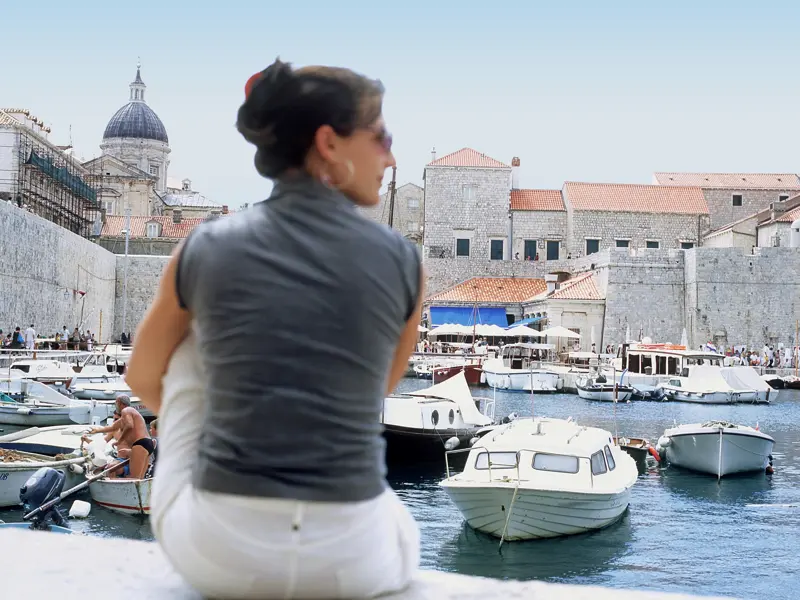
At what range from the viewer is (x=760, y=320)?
38344 millimetres

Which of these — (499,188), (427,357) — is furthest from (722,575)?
(499,188)

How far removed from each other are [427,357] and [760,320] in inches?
525

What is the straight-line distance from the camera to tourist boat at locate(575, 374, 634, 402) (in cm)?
2905

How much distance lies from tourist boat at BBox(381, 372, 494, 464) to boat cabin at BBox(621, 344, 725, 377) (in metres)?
18.4

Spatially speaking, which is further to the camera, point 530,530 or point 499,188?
point 499,188

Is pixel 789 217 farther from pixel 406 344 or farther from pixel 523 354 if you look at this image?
pixel 406 344

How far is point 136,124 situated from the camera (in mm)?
67938

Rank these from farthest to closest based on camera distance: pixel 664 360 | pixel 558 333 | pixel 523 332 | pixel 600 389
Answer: pixel 558 333 < pixel 523 332 < pixel 664 360 < pixel 600 389

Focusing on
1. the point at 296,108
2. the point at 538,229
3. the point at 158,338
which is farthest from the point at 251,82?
the point at 538,229

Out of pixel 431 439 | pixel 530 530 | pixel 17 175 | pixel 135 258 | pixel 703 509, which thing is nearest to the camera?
pixel 530 530

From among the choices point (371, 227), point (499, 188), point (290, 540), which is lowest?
point (290, 540)

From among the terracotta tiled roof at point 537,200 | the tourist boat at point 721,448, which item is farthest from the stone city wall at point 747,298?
the tourist boat at point 721,448

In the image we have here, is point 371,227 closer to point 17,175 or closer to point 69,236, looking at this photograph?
point 69,236

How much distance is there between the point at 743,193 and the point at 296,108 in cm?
4880
